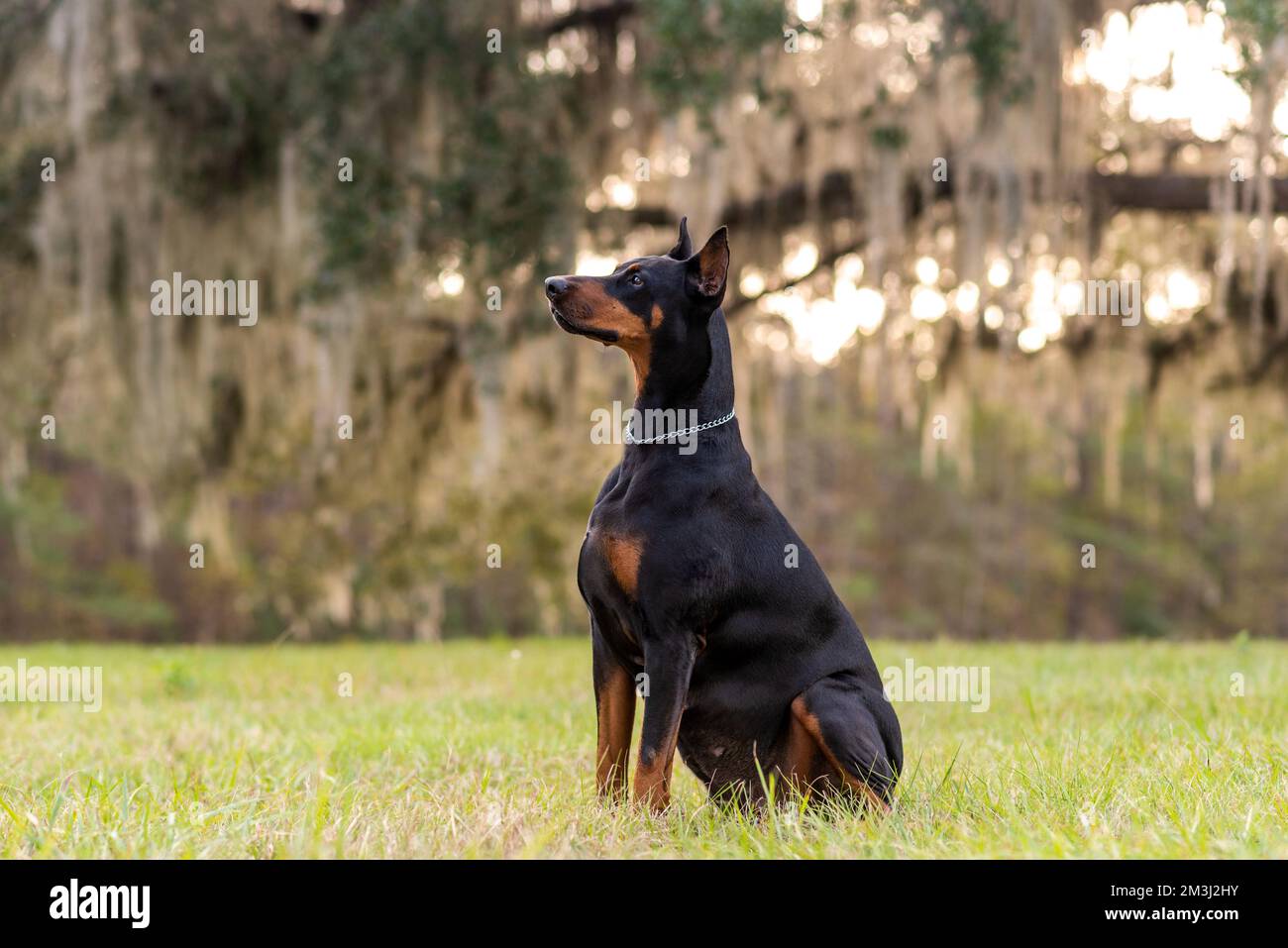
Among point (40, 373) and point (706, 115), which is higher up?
point (706, 115)

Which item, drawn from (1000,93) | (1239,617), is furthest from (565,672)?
(1239,617)

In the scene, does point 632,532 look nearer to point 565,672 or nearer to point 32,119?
point 565,672

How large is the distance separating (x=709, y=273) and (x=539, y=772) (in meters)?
1.69

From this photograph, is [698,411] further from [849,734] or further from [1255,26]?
[1255,26]

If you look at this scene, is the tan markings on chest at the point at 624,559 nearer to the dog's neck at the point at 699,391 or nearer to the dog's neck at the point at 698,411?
the dog's neck at the point at 698,411

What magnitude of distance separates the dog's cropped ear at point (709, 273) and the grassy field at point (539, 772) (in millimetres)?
1266

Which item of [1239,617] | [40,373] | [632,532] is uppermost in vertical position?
[40,373]

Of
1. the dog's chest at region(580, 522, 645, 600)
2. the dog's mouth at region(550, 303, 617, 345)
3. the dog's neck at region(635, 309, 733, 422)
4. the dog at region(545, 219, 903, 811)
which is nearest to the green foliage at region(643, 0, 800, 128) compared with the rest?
the dog at region(545, 219, 903, 811)

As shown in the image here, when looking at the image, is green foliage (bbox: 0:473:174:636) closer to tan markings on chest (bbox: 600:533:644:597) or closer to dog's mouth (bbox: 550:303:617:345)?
dog's mouth (bbox: 550:303:617:345)

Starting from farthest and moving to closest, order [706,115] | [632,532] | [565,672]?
[706,115], [565,672], [632,532]

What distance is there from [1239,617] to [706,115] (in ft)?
79.6

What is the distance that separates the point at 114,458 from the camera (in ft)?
54.7

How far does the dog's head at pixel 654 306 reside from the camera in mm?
2938

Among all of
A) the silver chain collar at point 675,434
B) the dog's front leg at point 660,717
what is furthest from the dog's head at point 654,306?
the dog's front leg at point 660,717
